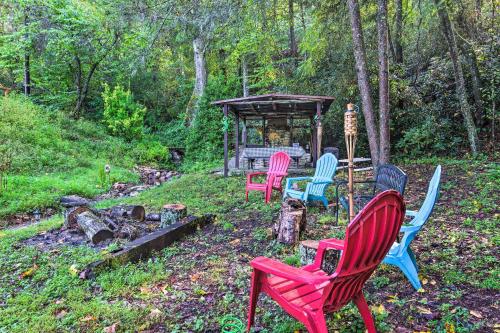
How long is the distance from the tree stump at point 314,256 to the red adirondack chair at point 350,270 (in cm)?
79

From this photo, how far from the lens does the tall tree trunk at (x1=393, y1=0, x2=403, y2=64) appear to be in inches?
296

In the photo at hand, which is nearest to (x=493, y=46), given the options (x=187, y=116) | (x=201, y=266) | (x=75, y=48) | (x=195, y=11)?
(x=195, y=11)

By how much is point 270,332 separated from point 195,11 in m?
6.21

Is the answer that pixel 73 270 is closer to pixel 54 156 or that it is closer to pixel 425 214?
pixel 425 214

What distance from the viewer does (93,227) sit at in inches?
167

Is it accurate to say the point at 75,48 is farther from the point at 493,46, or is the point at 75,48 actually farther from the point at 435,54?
the point at 493,46

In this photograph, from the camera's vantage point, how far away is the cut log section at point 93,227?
4148 mm

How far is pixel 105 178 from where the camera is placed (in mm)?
9211

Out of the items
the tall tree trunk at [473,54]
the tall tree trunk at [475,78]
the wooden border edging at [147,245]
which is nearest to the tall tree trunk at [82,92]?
the wooden border edging at [147,245]

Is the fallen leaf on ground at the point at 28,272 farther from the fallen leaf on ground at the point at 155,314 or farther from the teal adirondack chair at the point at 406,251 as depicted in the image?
the teal adirondack chair at the point at 406,251

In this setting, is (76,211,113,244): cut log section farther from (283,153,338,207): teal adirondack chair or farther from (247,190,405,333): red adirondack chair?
(247,190,405,333): red adirondack chair

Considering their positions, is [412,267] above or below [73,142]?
below

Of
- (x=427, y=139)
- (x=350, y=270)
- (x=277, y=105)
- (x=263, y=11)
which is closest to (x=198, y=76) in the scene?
(x=277, y=105)

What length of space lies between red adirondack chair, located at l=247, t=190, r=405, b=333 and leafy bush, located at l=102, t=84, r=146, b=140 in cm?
1363
